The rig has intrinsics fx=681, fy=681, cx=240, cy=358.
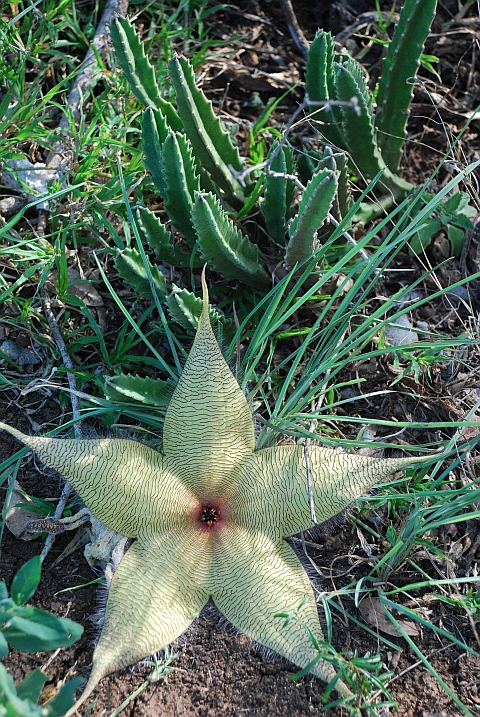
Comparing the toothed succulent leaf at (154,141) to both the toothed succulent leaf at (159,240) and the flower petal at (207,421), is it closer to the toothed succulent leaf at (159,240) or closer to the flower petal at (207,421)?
the toothed succulent leaf at (159,240)

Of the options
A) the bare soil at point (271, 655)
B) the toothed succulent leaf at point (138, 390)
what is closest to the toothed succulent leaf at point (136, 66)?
the toothed succulent leaf at point (138, 390)

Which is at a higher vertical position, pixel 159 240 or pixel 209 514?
pixel 159 240

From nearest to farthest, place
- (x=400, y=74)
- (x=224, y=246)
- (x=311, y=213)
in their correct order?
(x=311, y=213) < (x=224, y=246) < (x=400, y=74)

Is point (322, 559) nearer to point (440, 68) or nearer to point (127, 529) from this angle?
point (127, 529)

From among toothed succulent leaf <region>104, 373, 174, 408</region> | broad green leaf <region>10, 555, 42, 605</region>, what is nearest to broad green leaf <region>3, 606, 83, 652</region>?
broad green leaf <region>10, 555, 42, 605</region>

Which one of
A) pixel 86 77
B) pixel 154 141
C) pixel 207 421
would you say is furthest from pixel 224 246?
pixel 86 77

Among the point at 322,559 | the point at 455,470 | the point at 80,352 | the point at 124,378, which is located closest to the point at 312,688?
the point at 322,559

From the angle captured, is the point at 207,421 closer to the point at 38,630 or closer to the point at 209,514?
the point at 209,514
